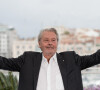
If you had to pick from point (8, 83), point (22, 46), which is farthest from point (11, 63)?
point (22, 46)

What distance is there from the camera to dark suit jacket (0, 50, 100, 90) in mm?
1143

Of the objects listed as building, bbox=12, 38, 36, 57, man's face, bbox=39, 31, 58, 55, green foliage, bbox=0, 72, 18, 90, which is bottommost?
building, bbox=12, 38, 36, 57

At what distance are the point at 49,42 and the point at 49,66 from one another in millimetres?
91

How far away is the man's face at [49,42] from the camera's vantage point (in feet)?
3.79

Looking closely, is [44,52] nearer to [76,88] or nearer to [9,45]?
[76,88]

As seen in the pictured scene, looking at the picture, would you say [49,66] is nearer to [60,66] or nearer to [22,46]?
[60,66]

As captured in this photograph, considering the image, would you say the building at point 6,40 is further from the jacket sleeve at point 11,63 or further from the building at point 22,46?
the jacket sleeve at point 11,63

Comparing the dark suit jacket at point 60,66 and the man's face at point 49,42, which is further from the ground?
the man's face at point 49,42

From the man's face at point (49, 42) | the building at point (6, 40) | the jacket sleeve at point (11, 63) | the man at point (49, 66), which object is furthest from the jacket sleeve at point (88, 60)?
the building at point (6, 40)

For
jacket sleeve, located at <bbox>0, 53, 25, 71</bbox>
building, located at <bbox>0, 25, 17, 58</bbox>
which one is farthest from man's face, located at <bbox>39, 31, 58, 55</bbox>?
building, located at <bbox>0, 25, 17, 58</bbox>

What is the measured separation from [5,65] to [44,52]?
0.16 m

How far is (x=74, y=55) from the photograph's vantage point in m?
1.20

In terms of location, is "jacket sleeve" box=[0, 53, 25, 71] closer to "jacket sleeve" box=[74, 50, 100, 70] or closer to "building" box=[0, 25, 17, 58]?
"jacket sleeve" box=[74, 50, 100, 70]

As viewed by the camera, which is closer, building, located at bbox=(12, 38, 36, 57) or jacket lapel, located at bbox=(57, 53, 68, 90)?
jacket lapel, located at bbox=(57, 53, 68, 90)
